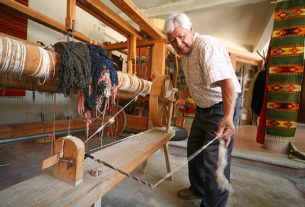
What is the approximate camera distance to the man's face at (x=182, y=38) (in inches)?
43.8

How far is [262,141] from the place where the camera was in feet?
8.36

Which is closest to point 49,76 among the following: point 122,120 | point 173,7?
point 122,120

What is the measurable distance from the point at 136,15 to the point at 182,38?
0.86 metres

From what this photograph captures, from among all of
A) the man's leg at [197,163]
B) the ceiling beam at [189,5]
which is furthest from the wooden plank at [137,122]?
the ceiling beam at [189,5]

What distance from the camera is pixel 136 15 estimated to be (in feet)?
5.64

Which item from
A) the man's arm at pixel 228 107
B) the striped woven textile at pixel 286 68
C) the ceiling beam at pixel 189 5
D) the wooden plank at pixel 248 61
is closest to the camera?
the man's arm at pixel 228 107

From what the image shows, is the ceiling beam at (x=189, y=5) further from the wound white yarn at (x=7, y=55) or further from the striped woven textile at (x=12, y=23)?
the wound white yarn at (x=7, y=55)

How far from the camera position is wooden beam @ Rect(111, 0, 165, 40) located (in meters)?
1.51

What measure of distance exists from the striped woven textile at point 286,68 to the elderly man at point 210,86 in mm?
1603

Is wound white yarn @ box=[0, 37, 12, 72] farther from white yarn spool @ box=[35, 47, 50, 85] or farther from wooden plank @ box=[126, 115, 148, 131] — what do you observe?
wooden plank @ box=[126, 115, 148, 131]

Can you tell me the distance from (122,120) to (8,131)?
1.69m

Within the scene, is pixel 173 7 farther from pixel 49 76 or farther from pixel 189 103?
pixel 49 76

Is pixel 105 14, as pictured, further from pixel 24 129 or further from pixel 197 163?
pixel 24 129

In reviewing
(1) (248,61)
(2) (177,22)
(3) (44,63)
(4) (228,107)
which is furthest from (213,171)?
(1) (248,61)
